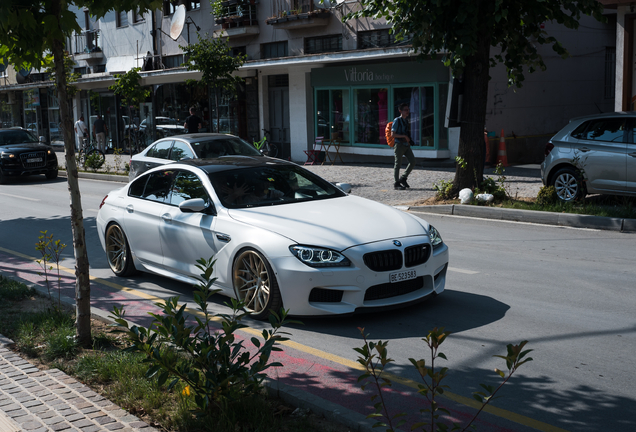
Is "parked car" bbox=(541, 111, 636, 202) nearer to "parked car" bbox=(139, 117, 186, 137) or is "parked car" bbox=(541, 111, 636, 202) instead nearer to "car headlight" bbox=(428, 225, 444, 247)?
"car headlight" bbox=(428, 225, 444, 247)

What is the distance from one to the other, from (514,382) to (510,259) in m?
4.46

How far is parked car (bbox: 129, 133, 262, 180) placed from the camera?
14500 mm

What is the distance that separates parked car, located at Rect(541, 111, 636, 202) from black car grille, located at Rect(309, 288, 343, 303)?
7780mm

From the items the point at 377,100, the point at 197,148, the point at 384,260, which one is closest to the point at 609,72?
the point at 377,100

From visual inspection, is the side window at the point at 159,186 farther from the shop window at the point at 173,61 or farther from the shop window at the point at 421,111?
the shop window at the point at 173,61

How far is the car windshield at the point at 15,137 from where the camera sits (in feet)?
78.5

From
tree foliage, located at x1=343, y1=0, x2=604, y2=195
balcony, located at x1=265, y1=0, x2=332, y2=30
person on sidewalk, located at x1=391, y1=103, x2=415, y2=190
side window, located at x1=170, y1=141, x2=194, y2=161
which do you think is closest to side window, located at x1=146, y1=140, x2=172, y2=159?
side window, located at x1=170, y1=141, x2=194, y2=161

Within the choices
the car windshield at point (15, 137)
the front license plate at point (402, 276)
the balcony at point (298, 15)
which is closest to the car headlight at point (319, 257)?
the front license plate at point (402, 276)

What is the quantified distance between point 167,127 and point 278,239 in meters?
28.4

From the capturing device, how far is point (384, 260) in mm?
6094

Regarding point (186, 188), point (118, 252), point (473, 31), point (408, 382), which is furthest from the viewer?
point (473, 31)

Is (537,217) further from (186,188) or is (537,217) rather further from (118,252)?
(118,252)

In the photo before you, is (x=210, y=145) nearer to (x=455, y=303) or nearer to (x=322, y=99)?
(x=455, y=303)

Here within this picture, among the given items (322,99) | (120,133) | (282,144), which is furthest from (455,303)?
(120,133)
